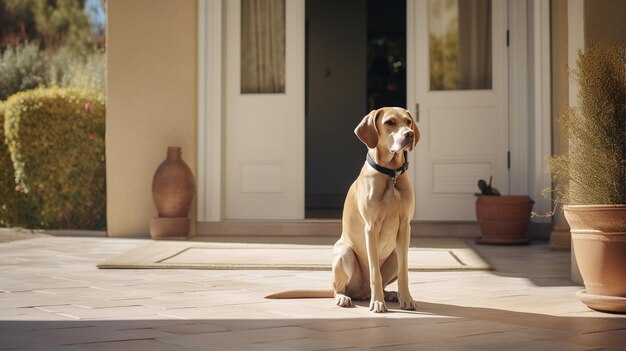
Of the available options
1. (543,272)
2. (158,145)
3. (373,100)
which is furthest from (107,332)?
(373,100)

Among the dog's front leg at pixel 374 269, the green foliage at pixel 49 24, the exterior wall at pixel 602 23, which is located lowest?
the dog's front leg at pixel 374 269

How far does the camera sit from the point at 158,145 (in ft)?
26.6

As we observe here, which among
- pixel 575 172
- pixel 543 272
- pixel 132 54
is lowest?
pixel 543 272

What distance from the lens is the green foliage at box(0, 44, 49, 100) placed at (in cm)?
1382

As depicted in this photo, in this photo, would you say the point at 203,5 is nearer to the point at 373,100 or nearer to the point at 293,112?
the point at 293,112

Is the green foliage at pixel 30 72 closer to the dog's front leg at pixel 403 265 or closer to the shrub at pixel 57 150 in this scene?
the shrub at pixel 57 150

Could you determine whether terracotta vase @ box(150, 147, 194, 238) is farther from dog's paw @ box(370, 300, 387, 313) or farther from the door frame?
dog's paw @ box(370, 300, 387, 313)

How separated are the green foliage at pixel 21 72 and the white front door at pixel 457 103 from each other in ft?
25.1

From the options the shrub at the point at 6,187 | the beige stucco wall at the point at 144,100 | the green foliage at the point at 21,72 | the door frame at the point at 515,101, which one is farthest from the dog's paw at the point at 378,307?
the green foliage at the point at 21,72

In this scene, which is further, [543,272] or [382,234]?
[543,272]

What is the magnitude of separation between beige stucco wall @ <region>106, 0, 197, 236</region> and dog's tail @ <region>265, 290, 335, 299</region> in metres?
3.98

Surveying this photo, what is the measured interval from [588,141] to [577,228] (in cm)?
38

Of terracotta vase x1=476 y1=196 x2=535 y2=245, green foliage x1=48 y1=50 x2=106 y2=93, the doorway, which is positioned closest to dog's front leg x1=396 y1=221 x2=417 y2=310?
terracotta vase x1=476 y1=196 x2=535 y2=245

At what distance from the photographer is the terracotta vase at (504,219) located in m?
7.17
